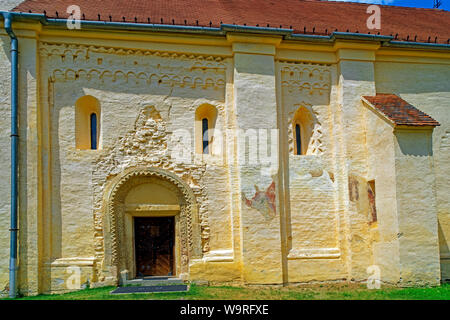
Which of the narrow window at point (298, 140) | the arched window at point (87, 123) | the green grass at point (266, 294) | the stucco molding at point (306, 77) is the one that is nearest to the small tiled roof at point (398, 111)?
the stucco molding at point (306, 77)

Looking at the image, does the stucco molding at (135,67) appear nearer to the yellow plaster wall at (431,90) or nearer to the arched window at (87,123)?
the arched window at (87,123)

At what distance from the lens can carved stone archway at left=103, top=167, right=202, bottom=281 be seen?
1038 centimetres

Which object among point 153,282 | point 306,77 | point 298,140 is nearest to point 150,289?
point 153,282

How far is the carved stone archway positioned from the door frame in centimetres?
10

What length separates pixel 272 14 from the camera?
1338 centimetres

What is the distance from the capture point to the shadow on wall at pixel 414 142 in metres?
10.6

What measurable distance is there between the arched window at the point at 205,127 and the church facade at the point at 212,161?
37 millimetres

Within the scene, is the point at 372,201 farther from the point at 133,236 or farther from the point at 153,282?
the point at 133,236

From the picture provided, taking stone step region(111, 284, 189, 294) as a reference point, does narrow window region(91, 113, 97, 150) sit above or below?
above

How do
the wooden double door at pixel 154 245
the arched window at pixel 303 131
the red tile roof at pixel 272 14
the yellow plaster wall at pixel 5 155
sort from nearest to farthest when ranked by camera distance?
the yellow plaster wall at pixel 5 155
the wooden double door at pixel 154 245
the red tile roof at pixel 272 14
the arched window at pixel 303 131

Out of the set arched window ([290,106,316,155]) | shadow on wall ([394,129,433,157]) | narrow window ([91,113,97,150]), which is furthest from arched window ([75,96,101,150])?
shadow on wall ([394,129,433,157])

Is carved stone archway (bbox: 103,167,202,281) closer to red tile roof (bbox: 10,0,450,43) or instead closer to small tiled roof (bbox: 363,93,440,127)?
red tile roof (bbox: 10,0,450,43)

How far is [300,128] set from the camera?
12.3m
